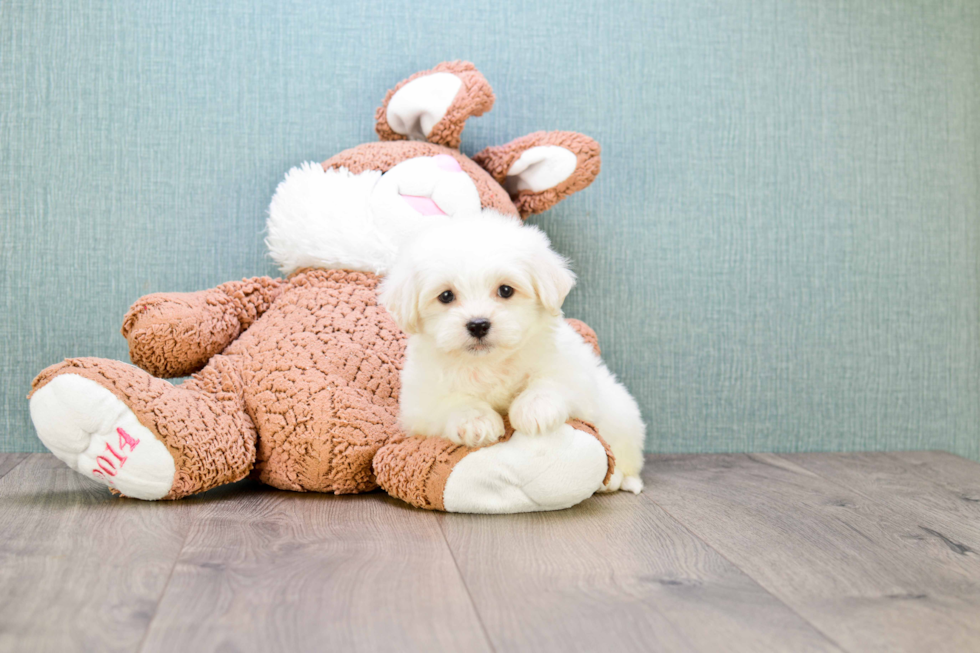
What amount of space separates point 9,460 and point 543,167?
1407 mm

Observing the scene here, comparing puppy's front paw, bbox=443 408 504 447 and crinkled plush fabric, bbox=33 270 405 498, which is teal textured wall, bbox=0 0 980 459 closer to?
crinkled plush fabric, bbox=33 270 405 498

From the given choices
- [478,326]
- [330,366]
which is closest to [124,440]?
[330,366]

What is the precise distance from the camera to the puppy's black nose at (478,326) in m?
1.22

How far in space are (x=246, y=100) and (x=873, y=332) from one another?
1.76 metres

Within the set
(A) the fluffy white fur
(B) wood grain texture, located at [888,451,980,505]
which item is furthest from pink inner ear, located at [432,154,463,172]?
(B) wood grain texture, located at [888,451,980,505]

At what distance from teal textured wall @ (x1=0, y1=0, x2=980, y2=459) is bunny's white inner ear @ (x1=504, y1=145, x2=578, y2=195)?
20 centimetres

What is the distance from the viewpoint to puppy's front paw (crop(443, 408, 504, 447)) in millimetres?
1298

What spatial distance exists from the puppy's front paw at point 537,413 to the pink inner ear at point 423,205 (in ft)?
1.71

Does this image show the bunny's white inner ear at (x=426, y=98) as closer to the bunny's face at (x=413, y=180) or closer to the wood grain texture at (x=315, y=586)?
the bunny's face at (x=413, y=180)

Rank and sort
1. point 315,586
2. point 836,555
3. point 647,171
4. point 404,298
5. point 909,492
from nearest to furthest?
point 315,586 < point 836,555 < point 404,298 < point 909,492 < point 647,171

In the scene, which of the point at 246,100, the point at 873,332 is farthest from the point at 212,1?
the point at 873,332

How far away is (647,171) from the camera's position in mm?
2002

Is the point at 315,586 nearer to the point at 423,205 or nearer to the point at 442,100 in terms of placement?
the point at 423,205

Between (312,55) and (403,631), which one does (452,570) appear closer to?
(403,631)
